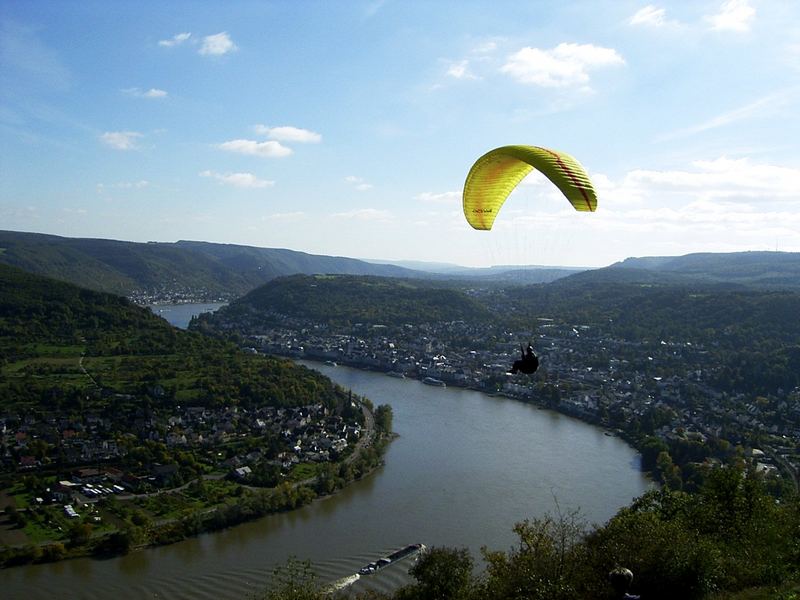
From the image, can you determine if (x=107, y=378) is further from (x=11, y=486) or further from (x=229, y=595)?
(x=229, y=595)

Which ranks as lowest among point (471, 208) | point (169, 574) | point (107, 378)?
point (169, 574)

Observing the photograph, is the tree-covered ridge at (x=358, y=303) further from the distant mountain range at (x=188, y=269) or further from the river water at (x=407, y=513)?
the river water at (x=407, y=513)

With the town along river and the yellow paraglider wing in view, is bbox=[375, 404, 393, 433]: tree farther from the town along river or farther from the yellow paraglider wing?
the yellow paraglider wing

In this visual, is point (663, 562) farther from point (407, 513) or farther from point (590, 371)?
point (590, 371)

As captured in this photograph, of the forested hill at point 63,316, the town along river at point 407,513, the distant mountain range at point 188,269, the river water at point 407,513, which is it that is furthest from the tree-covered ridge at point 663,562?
the distant mountain range at point 188,269

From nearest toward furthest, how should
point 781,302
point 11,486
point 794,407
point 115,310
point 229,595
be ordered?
point 229,595, point 11,486, point 794,407, point 115,310, point 781,302

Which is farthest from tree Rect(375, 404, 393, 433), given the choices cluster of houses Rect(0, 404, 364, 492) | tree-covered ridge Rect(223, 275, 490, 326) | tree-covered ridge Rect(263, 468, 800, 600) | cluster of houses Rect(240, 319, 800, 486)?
tree-covered ridge Rect(223, 275, 490, 326)

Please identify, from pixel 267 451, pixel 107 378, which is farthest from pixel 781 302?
pixel 107 378
